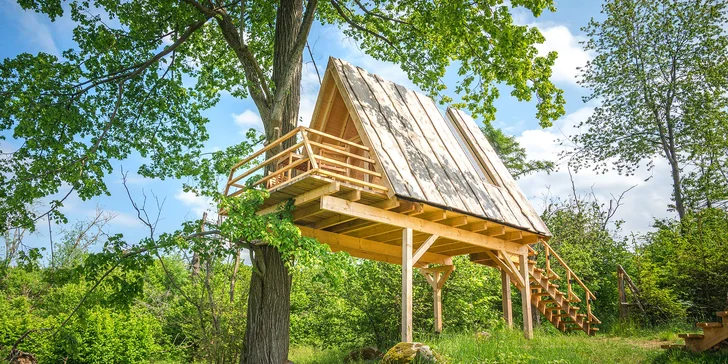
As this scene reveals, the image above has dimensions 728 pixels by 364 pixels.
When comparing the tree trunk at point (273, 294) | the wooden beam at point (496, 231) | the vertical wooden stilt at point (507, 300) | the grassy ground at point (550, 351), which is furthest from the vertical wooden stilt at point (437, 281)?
the tree trunk at point (273, 294)

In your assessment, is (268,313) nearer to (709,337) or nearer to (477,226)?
(477,226)

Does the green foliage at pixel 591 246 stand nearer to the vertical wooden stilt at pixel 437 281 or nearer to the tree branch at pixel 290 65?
the vertical wooden stilt at pixel 437 281

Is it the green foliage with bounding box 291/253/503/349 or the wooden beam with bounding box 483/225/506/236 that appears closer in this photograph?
the wooden beam with bounding box 483/225/506/236

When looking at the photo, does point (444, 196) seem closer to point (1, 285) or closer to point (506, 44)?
point (506, 44)

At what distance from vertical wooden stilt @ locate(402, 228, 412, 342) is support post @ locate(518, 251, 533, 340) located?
3.99 meters

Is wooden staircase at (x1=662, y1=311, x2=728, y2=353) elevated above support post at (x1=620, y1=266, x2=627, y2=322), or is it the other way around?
support post at (x1=620, y1=266, x2=627, y2=322)

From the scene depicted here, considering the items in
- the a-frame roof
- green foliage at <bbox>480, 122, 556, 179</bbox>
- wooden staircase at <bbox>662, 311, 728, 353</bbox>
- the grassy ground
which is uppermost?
green foliage at <bbox>480, 122, 556, 179</bbox>

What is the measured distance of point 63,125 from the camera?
11664 mm

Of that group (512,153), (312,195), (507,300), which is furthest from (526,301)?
(512,153)

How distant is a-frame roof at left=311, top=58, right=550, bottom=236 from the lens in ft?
35.9

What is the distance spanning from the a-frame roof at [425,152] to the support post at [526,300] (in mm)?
903

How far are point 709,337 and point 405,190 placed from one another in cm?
593

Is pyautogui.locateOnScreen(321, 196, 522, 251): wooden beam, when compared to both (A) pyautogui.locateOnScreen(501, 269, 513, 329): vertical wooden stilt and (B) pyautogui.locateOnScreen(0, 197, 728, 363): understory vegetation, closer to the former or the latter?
→ (B) pyautogui.locateOnScreen(0, 197, 728, 363): understory vegetation

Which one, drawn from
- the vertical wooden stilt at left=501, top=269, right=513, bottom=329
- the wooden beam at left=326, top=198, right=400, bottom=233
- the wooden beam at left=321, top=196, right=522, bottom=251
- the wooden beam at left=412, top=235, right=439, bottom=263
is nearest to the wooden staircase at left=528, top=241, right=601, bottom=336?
the vertical wooden stilt at left=501, top=269, right=513, bottom=329
